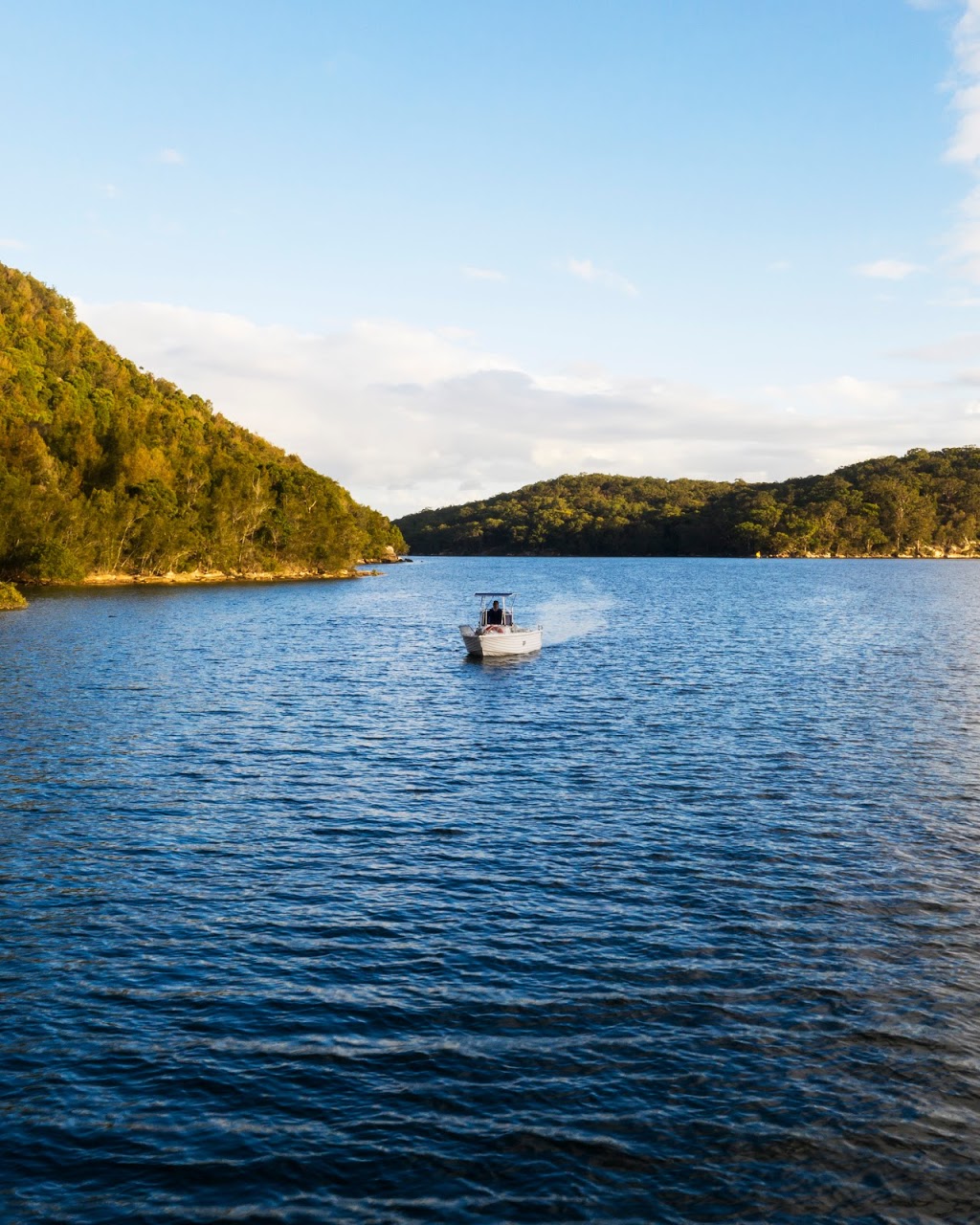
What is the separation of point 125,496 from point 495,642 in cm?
9064

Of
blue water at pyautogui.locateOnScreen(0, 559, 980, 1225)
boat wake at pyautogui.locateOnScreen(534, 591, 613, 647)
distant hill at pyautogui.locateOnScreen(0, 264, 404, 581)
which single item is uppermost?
distant hill at pyautogui.locateOnScreen(0, 264, 404, 581)

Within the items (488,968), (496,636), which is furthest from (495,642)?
(488,968)

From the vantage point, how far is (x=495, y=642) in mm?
68312

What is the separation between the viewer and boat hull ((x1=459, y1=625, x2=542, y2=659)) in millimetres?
68125

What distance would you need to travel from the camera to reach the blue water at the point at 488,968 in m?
12.6

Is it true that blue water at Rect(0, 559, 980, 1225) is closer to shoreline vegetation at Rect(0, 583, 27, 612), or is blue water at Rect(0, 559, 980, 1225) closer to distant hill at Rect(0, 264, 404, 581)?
shoreline vegetation at Rect(0, 583, 27, 612)

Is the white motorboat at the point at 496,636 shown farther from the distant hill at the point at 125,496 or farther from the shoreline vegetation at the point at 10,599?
the distant hill at the point at 125,496

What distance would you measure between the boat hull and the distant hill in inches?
3010

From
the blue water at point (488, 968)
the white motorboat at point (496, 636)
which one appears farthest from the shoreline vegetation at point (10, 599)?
the blue water at point (488, 968)

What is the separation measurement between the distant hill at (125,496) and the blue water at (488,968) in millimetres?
89120

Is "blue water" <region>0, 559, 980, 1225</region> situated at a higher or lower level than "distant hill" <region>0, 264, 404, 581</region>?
lower

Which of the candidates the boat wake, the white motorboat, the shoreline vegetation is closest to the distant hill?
the shoreline vegetation

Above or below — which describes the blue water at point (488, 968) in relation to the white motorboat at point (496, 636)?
below

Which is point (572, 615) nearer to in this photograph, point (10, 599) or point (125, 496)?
point (10, 599)
